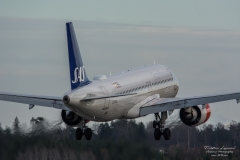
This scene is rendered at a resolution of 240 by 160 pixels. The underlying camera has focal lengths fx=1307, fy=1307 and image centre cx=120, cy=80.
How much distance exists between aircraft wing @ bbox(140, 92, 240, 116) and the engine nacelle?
1.61 metres

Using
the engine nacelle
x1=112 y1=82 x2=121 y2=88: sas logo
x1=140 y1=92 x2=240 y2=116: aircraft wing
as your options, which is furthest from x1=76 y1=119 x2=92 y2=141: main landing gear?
the engine nacelle

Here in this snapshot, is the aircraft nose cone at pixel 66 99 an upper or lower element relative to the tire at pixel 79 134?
upper

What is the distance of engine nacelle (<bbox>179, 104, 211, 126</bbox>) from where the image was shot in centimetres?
10553

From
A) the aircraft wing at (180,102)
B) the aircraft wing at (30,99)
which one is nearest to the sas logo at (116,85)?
the aircraft wing at (180,102)

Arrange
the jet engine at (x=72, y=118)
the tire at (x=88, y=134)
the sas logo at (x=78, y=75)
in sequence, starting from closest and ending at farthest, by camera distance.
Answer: the sas logo at (x=78, y=75) < the tire at (x=88, y=134) < the jet engine at (x=72, y=118)

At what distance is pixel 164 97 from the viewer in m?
111

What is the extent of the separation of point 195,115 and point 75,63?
11337 mm

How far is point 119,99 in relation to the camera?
4035 inches

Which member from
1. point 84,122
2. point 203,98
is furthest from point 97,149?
point 203,98

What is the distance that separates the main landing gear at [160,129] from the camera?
10638 centimetres

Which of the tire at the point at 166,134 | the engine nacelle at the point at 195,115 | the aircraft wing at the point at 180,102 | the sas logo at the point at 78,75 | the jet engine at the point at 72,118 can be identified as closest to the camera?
the sas logo at the point at 78,75

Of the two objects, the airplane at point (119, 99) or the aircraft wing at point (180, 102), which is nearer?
the airplane at point (119, 99)

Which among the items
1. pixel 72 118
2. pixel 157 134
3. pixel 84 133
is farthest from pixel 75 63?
pixel 157 134

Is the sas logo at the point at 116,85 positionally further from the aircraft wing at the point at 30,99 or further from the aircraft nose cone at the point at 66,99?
the aircraft nose cone at the point at 66,99
